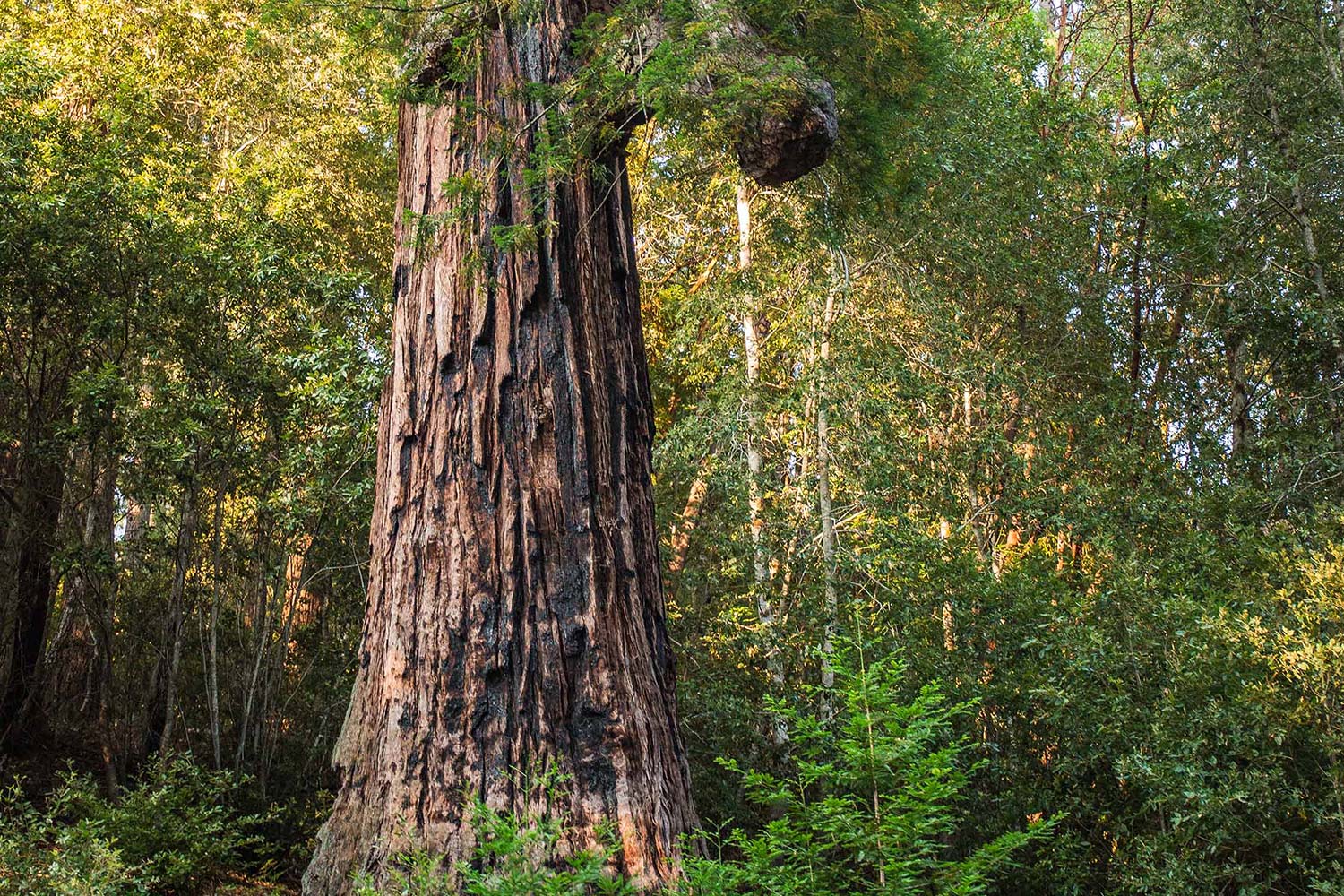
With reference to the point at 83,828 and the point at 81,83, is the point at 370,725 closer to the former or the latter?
the point at 83,828

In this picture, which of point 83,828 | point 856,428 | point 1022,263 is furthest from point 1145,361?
point 83,828

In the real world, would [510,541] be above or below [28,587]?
below

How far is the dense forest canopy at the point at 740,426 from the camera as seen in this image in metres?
4.79

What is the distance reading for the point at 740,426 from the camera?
9.70 m

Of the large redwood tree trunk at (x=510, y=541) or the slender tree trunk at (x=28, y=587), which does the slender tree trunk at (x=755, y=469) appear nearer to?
the large redwood tree trunk at (x=510, y=541)

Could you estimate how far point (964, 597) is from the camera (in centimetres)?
751

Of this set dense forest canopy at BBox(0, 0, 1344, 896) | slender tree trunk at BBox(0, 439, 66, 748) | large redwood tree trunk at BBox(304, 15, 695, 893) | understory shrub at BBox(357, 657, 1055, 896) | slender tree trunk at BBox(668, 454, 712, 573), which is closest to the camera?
understory shrub at BBox(357, 657, 1055, 896)

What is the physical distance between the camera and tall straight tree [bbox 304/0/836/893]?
14.0 feet

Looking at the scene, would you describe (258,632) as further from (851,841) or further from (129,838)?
(851,841)

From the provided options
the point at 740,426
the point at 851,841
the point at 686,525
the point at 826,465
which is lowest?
the point at 851,841

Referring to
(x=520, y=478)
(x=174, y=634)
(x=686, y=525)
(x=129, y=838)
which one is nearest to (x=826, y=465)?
(x=686, y=525)

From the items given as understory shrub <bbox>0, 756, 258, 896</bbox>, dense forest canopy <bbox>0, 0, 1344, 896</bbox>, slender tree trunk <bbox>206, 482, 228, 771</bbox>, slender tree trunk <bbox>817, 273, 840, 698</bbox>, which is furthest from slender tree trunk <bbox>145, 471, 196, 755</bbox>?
slender tree trunk <bbox>817, 273, 840, 698</bbox>

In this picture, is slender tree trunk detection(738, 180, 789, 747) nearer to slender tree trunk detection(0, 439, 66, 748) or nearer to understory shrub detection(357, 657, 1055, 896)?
understory shrub detection(357, 657, 1055, 896)

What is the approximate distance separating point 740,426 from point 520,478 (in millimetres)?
5283
